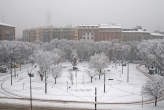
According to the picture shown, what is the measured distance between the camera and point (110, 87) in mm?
37594

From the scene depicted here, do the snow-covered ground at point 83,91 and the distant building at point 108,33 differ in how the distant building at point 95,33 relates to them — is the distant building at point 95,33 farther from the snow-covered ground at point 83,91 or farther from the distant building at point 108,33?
the snow-covered ground at point 83,91

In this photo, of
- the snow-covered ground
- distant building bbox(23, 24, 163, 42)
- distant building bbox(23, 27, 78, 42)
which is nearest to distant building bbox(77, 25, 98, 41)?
distant building bbox(23, 24, 163, 42)

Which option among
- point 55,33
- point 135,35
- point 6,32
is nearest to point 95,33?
point 135,35

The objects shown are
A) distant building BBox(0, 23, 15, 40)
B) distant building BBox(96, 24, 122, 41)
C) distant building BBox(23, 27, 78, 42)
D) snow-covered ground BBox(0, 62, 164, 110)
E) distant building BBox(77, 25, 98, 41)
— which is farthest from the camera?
distant building BBox(23, 27, 78, 42)

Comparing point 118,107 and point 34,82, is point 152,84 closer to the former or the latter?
point 118,107

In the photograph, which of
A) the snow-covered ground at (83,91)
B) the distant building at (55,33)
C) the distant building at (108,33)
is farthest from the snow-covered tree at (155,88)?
the distant building at (55,33)

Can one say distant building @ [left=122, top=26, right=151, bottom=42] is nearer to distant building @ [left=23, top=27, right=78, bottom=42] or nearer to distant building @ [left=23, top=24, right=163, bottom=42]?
distant building @ [left=23, top=24, right=163, bottom=42]

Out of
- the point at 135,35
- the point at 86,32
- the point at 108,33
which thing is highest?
the point at 86,32

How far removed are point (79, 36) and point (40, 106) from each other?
313 feet

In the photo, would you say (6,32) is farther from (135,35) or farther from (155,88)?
(155,88)

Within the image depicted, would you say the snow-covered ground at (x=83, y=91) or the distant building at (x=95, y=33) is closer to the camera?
the snow-covered ground at (x=83, y=91)

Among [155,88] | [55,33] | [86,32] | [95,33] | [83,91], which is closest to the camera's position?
Answer: [155,88]

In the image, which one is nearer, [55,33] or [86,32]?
[86,32]

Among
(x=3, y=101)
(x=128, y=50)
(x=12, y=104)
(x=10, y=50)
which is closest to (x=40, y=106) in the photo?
(x=12, y=104)
